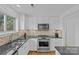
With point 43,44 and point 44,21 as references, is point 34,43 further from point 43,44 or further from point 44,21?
point 44,21

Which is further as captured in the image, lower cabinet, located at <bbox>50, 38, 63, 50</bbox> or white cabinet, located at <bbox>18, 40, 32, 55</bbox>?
lower cabinet, located at <bbox>50, 38, 63, 50</bbox>

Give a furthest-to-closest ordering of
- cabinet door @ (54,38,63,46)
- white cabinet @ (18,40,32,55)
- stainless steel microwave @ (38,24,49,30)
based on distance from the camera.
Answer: stainless steel microwave @ (38,24,49,30), cabinet door @ (54,38,63,46), white cabinet @ (18,40,32,55)

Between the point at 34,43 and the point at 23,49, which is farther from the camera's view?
the point at 34,43

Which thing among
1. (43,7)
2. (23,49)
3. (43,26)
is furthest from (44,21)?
(23,49)

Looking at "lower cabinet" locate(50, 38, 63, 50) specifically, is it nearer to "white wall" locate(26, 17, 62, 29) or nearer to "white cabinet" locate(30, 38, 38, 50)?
"white cabinet" locate(30, 38, 38, 50)

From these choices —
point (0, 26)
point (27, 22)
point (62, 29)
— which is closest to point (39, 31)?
point (27, 22)

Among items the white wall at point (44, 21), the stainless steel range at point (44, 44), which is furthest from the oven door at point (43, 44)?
the white wall at point (44, 21)

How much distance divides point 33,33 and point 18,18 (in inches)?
40.9

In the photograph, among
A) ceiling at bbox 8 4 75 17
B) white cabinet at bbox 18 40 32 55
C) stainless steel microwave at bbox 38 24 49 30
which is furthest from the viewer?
stainless steel microwave at bbox 38 24 49 30

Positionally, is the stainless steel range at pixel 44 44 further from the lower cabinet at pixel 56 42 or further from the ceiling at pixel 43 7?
the ceiling at pixel 43 7

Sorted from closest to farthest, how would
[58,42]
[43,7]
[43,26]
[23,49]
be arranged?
[23,49], [43,7], [58,42], [43,26]

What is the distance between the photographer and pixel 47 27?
5480mm

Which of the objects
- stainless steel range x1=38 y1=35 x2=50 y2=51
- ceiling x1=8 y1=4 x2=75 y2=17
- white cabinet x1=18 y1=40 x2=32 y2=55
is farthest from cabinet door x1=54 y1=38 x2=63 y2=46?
white cabinet x1=18 y1=40 x2=32 y2=55

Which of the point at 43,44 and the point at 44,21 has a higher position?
the point at 44,21
